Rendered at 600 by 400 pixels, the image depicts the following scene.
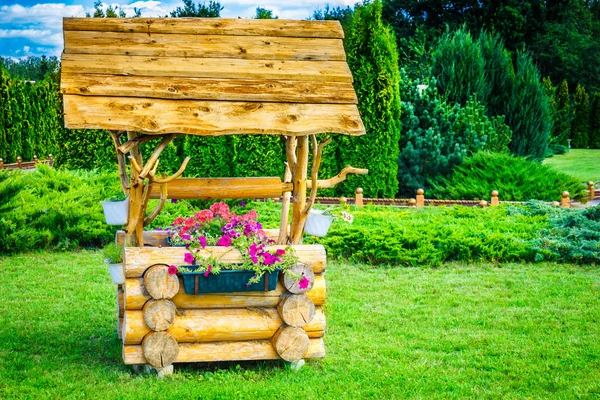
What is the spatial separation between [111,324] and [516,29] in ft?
102

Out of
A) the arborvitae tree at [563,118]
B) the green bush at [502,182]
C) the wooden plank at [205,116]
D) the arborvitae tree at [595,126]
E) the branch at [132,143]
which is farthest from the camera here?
the arborvitae tree at [595,126]

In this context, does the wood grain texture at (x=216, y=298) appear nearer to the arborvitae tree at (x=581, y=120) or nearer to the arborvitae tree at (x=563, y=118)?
the arborvitae tree at (x=563, y=118)

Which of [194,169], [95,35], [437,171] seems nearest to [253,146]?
[194,169]

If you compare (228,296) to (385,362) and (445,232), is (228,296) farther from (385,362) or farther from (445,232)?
(445,232)

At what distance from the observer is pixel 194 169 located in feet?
50.1

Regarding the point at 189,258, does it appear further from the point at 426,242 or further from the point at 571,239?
the point at 571,239

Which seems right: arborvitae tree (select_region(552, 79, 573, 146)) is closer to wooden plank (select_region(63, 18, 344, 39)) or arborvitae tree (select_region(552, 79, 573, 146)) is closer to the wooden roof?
wooden plank (select_region(63, 18, 344, 39))

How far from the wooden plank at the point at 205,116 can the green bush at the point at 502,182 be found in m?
9.98

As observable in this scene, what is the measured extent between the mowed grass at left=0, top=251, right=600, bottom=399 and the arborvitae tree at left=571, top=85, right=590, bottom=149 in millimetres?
25267

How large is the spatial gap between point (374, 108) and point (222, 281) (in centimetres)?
1032

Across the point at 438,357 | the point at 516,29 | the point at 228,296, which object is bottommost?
the point at 438,357

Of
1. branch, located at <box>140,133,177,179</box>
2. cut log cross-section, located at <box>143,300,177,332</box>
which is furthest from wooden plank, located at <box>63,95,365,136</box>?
cut log cross-section, located at <box>143,300,177,332</box>

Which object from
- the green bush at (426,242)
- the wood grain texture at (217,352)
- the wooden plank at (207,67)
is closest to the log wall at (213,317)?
the wood grain texture at (217,352)

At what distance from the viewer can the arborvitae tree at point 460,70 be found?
19203mm
